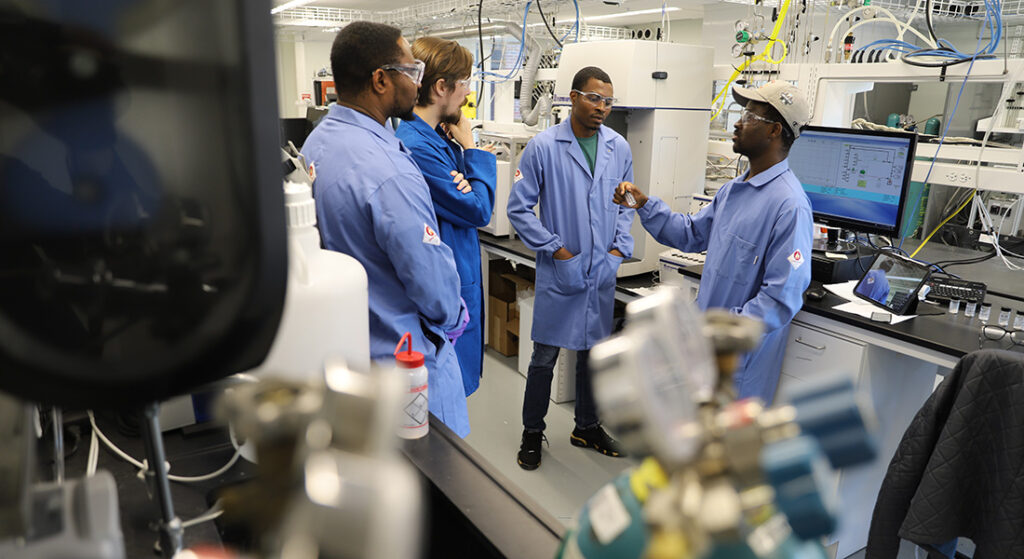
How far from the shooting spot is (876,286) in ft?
7.40

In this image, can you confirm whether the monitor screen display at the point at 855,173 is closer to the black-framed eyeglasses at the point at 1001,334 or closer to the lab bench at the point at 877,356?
the lab bench at the point at 877,356

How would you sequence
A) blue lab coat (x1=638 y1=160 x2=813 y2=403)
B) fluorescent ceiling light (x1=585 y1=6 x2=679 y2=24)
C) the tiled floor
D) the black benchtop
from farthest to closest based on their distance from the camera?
fluorescent ceiling light (x1=585 y1=6 x2=679 y2=24) < the tiled floor < blue lab coat (x1=638 y1=160 x2=813 y2=403) < the black benchtop

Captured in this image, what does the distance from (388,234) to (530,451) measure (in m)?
1.66

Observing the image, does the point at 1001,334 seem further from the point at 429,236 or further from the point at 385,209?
the point at 385,209

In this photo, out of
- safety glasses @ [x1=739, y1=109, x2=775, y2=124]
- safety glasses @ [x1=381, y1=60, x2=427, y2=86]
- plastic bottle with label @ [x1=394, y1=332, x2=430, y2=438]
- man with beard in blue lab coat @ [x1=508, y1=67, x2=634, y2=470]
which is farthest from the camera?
man with beard in blue lab coat @ [x1=508, y1=67, x2=634, y2=470]

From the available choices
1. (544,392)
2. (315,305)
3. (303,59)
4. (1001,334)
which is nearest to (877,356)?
(1001,334)

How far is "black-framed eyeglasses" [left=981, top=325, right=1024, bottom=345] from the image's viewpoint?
194 cm

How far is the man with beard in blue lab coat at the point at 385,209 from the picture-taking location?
1.45 metres

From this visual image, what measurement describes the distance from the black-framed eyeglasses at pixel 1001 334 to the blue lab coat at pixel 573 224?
1.32 metres

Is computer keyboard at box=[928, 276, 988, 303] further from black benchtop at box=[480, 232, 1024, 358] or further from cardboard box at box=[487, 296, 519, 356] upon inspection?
cardboard box at box=[487, 296, 519, 356]

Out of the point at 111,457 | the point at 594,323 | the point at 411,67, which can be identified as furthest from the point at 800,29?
the point at 111,457

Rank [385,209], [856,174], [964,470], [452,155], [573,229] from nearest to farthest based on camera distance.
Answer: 1. [385,209]
2. [964,470]
3. [452,155]
4. [856,174]
5. [573,229]

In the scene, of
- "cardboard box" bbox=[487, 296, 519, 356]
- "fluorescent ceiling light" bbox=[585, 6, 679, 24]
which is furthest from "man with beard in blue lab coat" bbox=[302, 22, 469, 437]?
"fluorescent ceiling light" bbox=[585, 6, 679, 24]

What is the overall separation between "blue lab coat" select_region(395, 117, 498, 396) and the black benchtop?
0.91m
